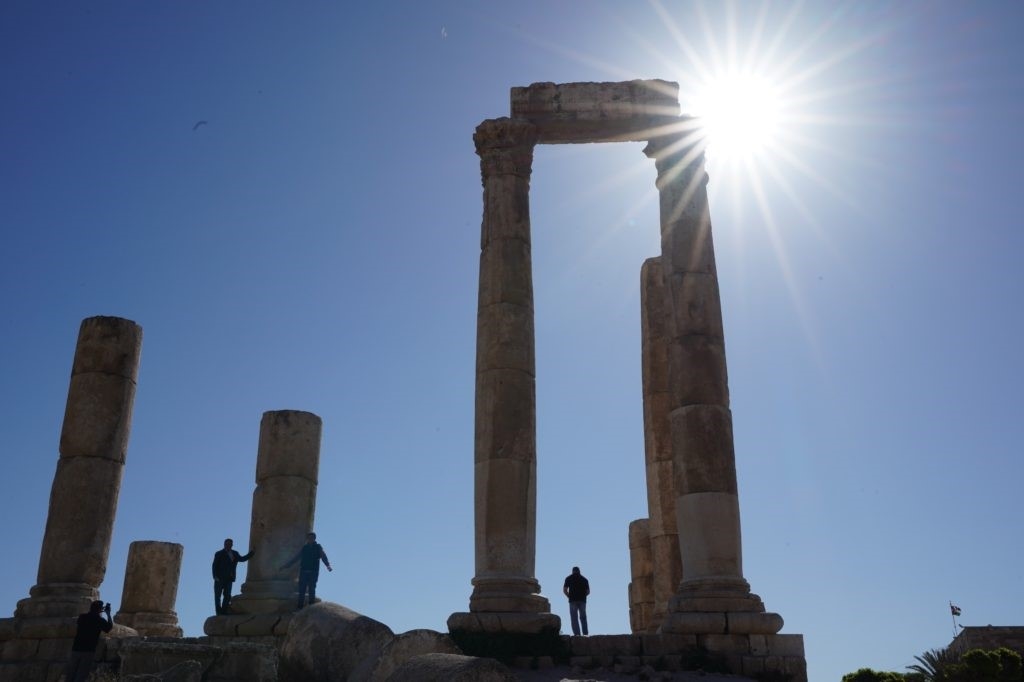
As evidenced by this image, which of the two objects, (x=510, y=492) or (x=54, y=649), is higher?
(x=510, y=492)

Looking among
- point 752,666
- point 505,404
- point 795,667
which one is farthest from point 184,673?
→ point 795,667

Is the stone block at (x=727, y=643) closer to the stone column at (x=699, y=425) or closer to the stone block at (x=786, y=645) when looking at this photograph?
the stone column at (x=699, y=425)

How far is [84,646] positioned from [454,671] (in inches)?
364

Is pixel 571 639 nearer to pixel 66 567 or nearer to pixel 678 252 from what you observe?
pixel 678 252

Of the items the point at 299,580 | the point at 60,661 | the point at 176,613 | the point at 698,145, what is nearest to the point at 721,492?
the point at 698,145

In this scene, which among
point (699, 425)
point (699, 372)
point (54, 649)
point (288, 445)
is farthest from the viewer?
point (288, 445)

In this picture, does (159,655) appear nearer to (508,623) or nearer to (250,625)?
(250,625)

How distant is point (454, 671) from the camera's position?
7.06m

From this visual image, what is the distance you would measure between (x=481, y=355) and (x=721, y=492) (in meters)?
5.03

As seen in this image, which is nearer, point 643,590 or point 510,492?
point 510,492

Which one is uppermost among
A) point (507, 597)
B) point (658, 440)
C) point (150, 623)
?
point (658, 440)

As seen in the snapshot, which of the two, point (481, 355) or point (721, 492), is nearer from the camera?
point (721, 492)

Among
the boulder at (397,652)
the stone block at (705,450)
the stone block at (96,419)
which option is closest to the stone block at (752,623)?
the stone block at (705,450)

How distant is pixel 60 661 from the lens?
50.7 ft
